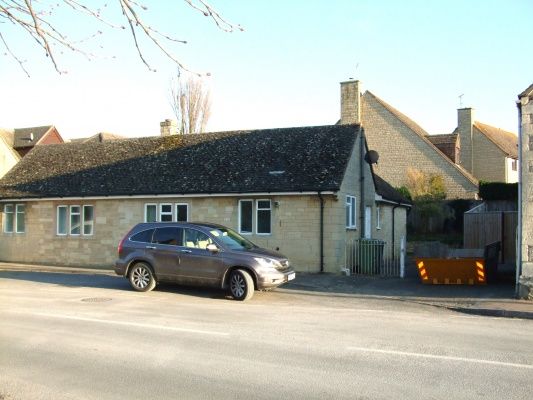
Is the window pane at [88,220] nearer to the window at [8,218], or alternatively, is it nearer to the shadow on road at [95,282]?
the shadow on road at [95,282]

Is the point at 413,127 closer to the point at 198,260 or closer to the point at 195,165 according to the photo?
the point at 195,165

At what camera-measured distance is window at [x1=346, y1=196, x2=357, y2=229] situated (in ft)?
69.3

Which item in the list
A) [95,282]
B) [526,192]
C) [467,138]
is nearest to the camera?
[526,192]

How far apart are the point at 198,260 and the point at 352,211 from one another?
8.82m

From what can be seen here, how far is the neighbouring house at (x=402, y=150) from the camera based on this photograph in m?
37.8

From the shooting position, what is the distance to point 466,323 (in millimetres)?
10984

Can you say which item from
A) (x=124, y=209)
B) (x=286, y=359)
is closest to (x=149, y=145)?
(x=124, y=209)

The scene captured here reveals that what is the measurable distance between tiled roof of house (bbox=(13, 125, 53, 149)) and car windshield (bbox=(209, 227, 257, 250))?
3377cm

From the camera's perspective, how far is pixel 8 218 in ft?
85.7

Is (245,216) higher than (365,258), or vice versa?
(245,216)

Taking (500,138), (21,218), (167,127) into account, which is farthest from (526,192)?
(500,138)

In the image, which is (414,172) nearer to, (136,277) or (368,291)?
(368,291)

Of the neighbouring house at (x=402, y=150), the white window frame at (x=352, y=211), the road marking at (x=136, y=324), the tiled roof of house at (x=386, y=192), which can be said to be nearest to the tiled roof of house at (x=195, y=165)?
the white window frame at (x=352, y=211)

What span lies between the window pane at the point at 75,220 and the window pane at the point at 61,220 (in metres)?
0.38
